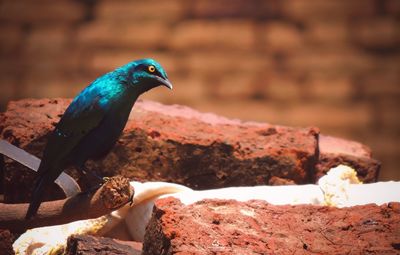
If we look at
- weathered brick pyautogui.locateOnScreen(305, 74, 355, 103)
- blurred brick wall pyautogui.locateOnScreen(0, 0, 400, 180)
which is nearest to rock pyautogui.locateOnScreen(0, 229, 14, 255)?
blurred brick wall pyautogui.locateOnScreen(0, 0, 400, 180)

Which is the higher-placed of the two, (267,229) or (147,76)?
(147,76)

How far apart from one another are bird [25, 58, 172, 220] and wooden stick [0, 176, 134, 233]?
39 millimetres

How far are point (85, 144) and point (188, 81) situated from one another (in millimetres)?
1310

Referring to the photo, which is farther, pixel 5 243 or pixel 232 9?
pixel 232 9

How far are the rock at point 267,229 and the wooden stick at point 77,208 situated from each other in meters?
0.10

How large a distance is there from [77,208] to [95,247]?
105 millimetres

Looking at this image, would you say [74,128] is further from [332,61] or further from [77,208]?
[332,61]

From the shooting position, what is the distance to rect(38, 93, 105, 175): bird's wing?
1773mm

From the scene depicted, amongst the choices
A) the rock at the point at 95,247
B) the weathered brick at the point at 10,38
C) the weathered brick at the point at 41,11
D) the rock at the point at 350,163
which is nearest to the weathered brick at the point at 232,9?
the weathered brick at the point at 41,11

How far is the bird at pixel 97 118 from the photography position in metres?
1.77

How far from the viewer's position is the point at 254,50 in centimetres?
314

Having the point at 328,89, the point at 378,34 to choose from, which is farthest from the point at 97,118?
the point at 378,34

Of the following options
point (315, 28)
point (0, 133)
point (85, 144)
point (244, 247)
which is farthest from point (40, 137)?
point (315, 28)

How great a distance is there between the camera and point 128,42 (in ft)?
10.1
